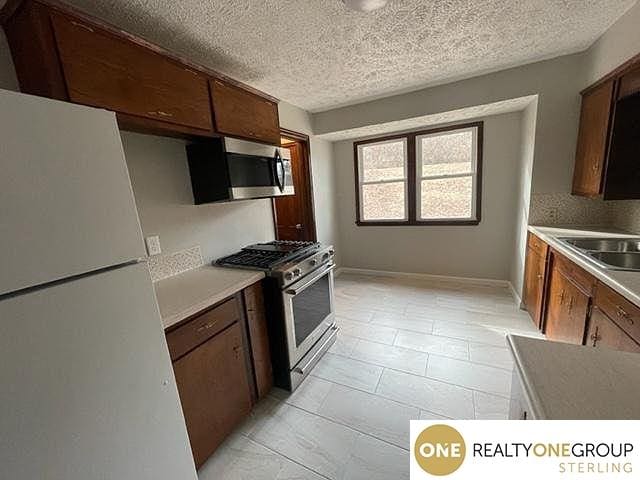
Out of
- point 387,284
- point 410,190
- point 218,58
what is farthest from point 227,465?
point 410,190

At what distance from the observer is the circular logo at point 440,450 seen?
2.59 feet

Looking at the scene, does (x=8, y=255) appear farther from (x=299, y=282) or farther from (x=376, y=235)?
A: (x=376, y=235)

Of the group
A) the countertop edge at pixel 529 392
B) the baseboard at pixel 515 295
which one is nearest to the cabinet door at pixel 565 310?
the baseboard at pixel 515 295

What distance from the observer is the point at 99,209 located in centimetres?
81

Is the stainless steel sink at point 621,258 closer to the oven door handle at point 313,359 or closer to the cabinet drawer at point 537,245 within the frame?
the cabinet drawer at point 537,245

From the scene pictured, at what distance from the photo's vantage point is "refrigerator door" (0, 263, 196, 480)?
0.67 metres

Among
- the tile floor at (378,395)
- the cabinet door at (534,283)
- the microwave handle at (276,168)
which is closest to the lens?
the tile floor at (378,395)

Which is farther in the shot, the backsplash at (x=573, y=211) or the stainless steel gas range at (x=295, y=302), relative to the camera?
the backsplash at (x=573, y=211)

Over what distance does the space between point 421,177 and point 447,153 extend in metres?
0.43

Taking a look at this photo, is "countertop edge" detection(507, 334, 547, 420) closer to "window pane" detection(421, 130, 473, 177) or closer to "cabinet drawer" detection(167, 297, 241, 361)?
"cabinet drawer" detection(167, 297, 241, 361)

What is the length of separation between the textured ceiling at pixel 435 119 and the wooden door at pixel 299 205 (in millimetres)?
468

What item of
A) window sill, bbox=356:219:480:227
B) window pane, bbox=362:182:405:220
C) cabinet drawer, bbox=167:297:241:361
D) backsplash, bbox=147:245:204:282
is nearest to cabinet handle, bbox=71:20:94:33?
backsplash, bbox=147:245:204:282

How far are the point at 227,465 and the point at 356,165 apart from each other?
3684 mm

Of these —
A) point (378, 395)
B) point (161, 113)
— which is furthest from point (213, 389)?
point (161, 113)
